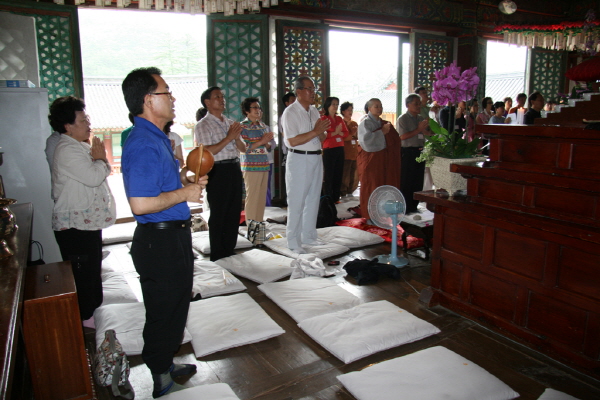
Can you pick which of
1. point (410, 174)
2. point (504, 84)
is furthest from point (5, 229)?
point (504, 84)

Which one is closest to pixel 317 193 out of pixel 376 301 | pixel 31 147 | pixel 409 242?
pixel 409 242

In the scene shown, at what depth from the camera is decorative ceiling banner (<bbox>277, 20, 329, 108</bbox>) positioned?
647cm

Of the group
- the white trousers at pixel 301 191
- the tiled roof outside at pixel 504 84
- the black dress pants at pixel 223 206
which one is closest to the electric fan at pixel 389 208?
the white trousers at pixel 301 191

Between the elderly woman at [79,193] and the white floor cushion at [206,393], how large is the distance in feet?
3.67

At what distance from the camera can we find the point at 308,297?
315 cm

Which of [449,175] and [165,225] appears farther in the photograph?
[449,175]

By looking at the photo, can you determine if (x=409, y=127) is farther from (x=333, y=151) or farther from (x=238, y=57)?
(x=238, y=57)

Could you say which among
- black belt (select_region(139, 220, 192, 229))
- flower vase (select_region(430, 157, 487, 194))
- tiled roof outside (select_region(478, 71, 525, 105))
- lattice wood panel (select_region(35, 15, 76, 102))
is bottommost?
black belt (select_region(139, 220, 192, 229))

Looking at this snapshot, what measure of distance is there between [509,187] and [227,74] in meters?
4.51

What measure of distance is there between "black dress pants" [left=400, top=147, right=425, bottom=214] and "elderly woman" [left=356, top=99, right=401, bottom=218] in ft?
0.56

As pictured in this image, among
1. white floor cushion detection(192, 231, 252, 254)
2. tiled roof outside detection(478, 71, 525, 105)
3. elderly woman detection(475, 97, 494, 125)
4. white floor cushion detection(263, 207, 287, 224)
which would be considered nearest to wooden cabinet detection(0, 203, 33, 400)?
white floor cushion detection(192, 231, 252, 254)

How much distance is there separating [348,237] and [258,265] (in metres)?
1.15

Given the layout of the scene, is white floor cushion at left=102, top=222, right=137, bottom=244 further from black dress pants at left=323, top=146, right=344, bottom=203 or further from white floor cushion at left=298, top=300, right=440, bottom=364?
white floor cushion at left=298, top=300, right=440, bottom=364

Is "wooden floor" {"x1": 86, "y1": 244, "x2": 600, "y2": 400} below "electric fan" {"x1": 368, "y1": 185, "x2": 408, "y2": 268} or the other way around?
below
